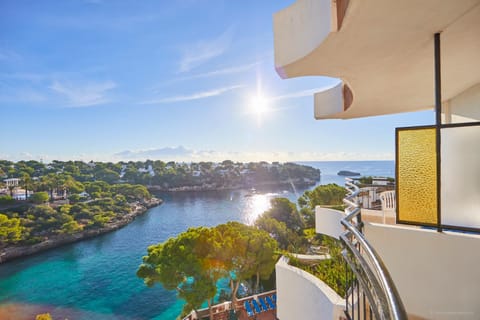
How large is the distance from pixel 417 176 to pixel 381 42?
1.47m

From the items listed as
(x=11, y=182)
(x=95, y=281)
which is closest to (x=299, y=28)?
(x=95, y=281)

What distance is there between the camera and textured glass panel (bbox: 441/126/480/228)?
2344 mm

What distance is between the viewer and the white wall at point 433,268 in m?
2.33

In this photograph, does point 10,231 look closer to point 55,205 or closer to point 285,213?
point 55,205

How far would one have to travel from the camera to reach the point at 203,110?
38906 mm

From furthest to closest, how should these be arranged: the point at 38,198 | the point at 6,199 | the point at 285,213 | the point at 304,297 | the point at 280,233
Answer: the point at 38,198 → the point at 6,199 → the point at 285,213 → the point at 280,233 → the point at 304,297

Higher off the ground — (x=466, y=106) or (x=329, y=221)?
(x=466, y=106)

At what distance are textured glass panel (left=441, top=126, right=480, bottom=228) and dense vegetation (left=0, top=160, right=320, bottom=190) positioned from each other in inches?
1796

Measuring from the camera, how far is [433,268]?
2.51 meters

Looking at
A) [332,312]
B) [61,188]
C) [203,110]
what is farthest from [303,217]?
[61,188]

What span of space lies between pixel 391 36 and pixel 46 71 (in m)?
50.4

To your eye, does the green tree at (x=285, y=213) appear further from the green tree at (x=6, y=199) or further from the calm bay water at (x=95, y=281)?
the green tree at (x=6, y=199)

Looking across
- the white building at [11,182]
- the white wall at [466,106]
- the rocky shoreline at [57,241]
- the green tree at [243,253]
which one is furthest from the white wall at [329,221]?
the white building at [11,182]

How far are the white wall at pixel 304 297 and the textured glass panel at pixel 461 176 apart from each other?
4.93 ft
